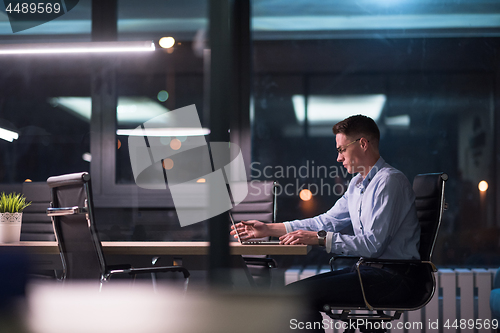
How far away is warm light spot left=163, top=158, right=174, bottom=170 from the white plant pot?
1575mm

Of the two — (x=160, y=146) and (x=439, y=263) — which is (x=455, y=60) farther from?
(x=160, y=146)

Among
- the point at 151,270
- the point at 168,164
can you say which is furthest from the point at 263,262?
the point at 168,164

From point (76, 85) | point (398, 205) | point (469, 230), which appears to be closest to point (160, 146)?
point (76, 85)

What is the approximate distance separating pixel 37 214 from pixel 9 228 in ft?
2.43

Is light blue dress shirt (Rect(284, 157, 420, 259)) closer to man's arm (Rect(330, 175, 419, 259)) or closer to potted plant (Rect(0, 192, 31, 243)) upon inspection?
man's arm (Rect(330, 175, 419, 259))

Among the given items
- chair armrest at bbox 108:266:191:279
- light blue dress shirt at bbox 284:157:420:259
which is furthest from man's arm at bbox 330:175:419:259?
chair armrest at bbox 108:266:191:279

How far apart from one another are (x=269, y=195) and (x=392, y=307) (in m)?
1.39

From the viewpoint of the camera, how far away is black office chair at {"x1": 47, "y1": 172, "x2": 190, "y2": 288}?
2215mm

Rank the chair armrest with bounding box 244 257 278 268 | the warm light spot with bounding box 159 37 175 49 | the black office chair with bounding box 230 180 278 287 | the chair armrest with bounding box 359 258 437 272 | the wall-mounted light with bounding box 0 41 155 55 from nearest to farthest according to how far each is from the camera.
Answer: the chair armrest with bounding box 359 258 437 272 → the chair armrest with bounding box 244 257 278 268 → the black office chair with bounding box 230 180 278 287 → the wall-mounted light with bounding box 0 41 155 55 → the warm light spot with bounding box 159 37 175 49

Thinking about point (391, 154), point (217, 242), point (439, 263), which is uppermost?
point (391, 154)

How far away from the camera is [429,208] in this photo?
2.19m

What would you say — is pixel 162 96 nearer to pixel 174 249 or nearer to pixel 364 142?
pixel 174 249

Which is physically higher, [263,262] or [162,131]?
[162,131]

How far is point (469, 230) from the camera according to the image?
149 inches
